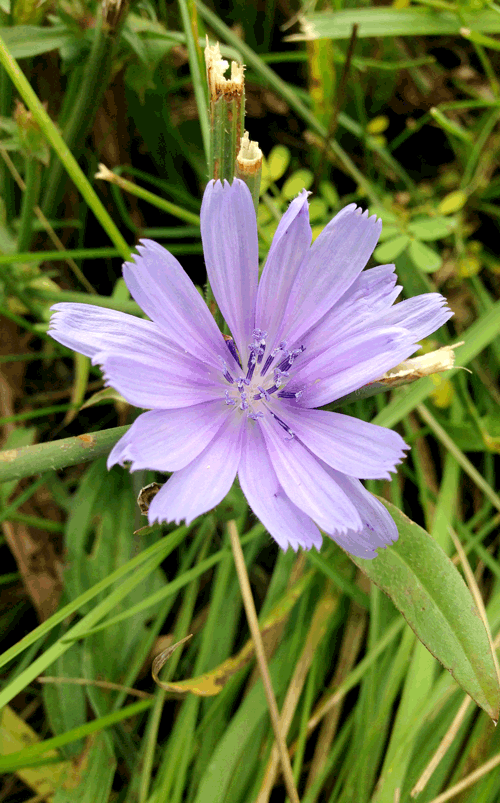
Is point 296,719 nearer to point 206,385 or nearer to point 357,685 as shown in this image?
point 357,685

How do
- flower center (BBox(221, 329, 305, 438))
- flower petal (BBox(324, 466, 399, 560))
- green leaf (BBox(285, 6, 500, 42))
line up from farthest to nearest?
green leaf (BBox(285, 6, 500, 42)) < flower center (BBox(221, 329, 305, 438)) < flower petal (BBox(324, 466, 399, 560))

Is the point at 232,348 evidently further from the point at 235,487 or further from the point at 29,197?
the point at 29,197

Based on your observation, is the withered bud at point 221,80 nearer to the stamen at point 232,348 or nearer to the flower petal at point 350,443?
the stamen at point 232,348

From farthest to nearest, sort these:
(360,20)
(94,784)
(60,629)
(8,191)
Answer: (360,20) → (8,191) → (60,629) → (94,784)

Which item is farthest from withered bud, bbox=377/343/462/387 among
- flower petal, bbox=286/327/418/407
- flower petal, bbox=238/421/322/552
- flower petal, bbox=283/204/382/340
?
flower petal, bbox=238/421/322/552

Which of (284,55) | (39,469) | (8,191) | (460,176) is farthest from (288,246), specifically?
(460,176)

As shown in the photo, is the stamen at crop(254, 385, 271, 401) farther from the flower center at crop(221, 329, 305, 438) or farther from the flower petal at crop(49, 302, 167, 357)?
the flower petal at crop(49, 302, 167, 357)
